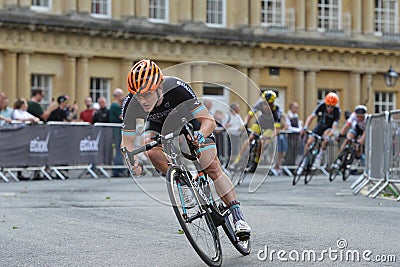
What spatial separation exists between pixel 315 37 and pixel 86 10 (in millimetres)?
12874

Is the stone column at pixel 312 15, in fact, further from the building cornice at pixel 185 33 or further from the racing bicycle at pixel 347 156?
the racing bicycle at pixel 347 156

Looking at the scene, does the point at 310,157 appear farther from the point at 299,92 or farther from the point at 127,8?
the point at 299,92

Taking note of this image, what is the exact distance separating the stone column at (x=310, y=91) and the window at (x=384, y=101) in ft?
12.4

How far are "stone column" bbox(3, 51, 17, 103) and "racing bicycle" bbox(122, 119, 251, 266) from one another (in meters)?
32.6

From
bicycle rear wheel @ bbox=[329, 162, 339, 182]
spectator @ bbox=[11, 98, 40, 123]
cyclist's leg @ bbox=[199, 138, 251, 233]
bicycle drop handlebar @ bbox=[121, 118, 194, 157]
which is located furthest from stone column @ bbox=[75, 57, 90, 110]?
bicycle drop handlebar @ bbox=[121, 118, 194, 157]

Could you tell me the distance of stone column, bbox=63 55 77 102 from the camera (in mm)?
43562

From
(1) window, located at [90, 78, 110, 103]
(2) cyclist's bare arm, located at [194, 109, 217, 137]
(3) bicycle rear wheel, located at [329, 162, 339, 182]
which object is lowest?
(3) bicycle rear wheel, located at [329, 162, 339, 182]

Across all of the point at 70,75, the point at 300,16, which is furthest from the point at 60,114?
the point at 300,16

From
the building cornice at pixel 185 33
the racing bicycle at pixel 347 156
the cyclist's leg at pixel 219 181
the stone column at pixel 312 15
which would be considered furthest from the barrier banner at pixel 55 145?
the stone column at pixel 312 15

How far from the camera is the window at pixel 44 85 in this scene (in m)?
42.9

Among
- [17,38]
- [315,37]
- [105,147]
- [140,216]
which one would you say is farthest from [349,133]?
[315,37]

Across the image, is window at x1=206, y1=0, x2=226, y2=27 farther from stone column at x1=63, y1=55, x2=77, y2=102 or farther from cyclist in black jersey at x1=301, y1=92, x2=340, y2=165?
cyclist in black jersey at x1=301, y1=92, x2=340, y2=165

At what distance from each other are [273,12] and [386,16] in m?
7.05

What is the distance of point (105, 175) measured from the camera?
2717 centimetres
